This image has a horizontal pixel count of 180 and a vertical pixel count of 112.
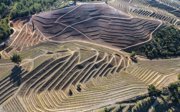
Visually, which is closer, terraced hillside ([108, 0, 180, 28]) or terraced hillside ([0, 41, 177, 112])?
terraced hillside ([0, 41, 177, 112])

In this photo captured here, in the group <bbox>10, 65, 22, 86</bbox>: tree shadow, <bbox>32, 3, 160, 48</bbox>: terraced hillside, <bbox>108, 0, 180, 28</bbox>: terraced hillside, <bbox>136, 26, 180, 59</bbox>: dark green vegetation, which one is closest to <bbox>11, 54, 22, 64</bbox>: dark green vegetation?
<bbox>10, 65, 22, 86</bbox>: tree shadow

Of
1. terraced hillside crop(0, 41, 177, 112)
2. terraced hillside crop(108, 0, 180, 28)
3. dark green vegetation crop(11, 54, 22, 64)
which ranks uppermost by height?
terraced hillside crop(108, 0, 180, 28)

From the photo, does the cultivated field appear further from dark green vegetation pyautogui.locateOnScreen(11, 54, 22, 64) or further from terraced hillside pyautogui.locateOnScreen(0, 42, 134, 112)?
dark green vegetation pyautogui.locateOnScreen(11, 54, 22, 64)

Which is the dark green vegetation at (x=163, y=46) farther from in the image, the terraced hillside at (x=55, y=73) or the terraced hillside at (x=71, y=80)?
the terraced hillside at (x=55, y=73)

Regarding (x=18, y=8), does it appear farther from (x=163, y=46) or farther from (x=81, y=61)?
(x=163, y=46)

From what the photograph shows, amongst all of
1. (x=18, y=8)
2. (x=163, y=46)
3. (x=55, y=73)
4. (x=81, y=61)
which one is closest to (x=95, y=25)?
(x=81, y=61)

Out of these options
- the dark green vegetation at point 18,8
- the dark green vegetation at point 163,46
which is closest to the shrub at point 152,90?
the dark green vegetation at point 163,46

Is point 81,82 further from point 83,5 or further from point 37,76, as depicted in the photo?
point 83,5
